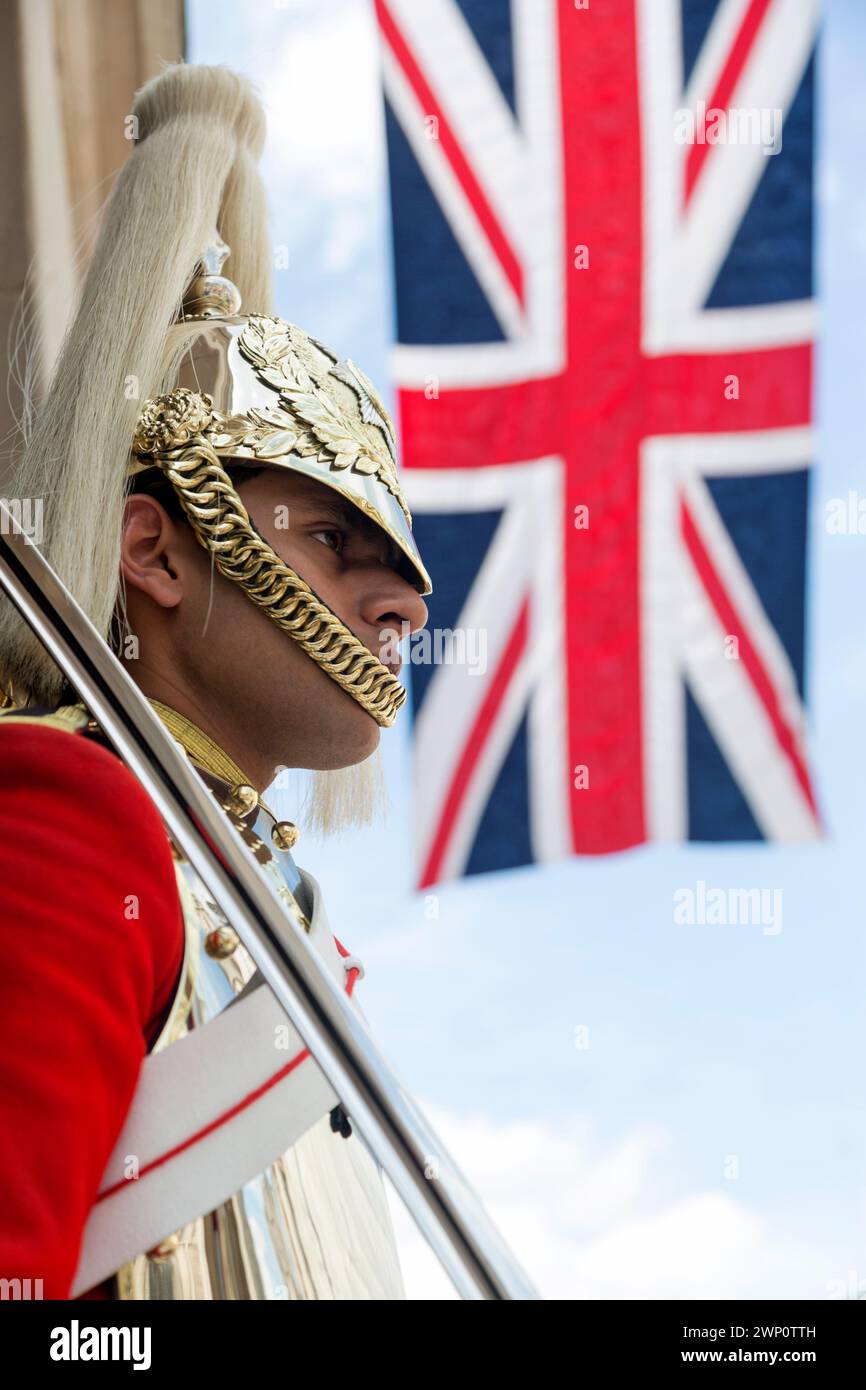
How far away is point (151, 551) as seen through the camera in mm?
2500

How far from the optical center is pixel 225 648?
244 cm

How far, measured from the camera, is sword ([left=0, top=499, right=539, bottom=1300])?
168cm

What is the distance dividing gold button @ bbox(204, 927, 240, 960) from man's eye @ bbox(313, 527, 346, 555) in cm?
57

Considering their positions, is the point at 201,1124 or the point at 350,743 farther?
the point at 350,743

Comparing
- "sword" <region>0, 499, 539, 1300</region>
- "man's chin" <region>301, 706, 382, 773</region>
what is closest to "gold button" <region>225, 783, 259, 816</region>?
"man's chin" <region>301, 706, 382, 773</region>

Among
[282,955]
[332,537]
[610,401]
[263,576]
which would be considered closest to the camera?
[282,955]

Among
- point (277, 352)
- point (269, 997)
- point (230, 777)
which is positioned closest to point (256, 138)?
point (277, 352)

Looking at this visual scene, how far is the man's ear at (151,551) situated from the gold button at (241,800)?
0.88 ft

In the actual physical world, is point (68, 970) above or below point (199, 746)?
below

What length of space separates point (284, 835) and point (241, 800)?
9cm

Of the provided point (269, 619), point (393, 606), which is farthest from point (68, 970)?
point (393, 606)

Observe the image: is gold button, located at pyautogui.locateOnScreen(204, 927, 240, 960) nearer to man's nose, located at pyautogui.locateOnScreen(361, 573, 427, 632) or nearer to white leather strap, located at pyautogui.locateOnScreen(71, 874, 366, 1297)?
white leather strap, located at pyautogui.locateOnScreen(71, 874, 366, 1297)

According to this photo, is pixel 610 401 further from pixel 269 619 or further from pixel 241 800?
pixel 241 800
